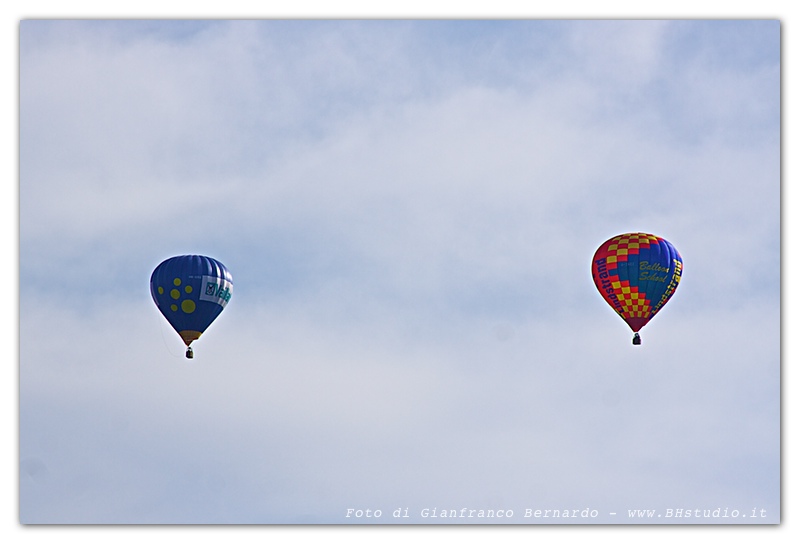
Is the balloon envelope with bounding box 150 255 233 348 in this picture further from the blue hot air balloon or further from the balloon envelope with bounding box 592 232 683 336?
the balloon envelope with bounding box 592 232 683 336

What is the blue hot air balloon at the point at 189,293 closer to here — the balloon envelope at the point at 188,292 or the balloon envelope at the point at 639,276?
the balloon envelope at the point at 188,292

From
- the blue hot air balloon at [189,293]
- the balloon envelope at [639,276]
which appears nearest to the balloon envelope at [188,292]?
the blue hot air balloon at [189,293]

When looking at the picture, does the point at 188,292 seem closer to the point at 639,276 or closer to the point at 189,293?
the point at 189,293

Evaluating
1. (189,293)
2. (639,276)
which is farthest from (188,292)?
(639,276)

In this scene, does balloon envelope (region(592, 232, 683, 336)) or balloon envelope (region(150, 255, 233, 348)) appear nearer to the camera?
balloon envelope (region(592, 232, 683, 336))

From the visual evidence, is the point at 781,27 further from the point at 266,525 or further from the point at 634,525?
the point at 266,525

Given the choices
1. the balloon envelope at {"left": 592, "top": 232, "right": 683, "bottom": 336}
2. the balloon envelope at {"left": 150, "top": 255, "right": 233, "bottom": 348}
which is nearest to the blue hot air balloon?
the balloon envelope at {"left": 150, "top": 255, "right": 233, "bottom": 348}
